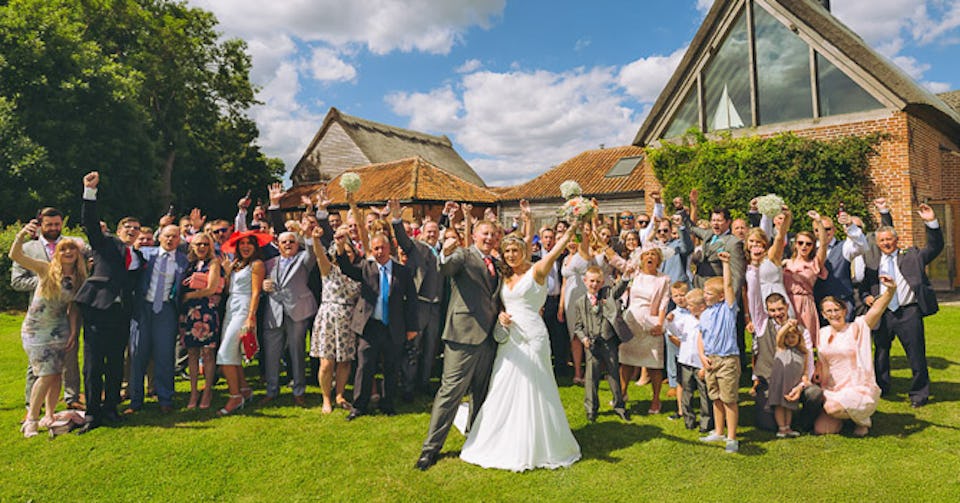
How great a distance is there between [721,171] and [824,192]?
2660mm

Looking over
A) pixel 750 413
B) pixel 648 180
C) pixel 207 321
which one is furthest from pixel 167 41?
pixel 750 413

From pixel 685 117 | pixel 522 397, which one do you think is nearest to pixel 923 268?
pixel 522 397

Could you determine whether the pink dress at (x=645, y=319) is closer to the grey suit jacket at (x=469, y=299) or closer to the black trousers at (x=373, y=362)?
the grey suit jacket at (x=469, y=299)

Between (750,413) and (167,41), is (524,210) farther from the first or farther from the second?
(167,41)

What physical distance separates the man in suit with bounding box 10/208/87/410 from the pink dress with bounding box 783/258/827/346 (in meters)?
8.21

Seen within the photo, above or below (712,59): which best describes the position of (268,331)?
below

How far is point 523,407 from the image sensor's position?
181 inches

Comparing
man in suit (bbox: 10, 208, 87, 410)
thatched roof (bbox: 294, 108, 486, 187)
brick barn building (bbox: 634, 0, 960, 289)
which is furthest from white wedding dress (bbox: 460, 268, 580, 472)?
thatched roof (bbox: 294, 108, 486, 187)

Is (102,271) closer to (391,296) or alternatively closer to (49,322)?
(49,322)

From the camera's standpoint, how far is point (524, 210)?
5184mm

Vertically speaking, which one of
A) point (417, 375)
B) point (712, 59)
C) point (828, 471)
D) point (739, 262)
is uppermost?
point (712, 59)

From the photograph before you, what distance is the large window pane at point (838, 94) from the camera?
44.9 ft

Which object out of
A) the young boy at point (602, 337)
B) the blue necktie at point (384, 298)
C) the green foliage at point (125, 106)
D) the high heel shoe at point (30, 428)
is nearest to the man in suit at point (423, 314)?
the blue necktie at point (384, 298)

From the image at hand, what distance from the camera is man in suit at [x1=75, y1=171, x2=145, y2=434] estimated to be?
547 cm
